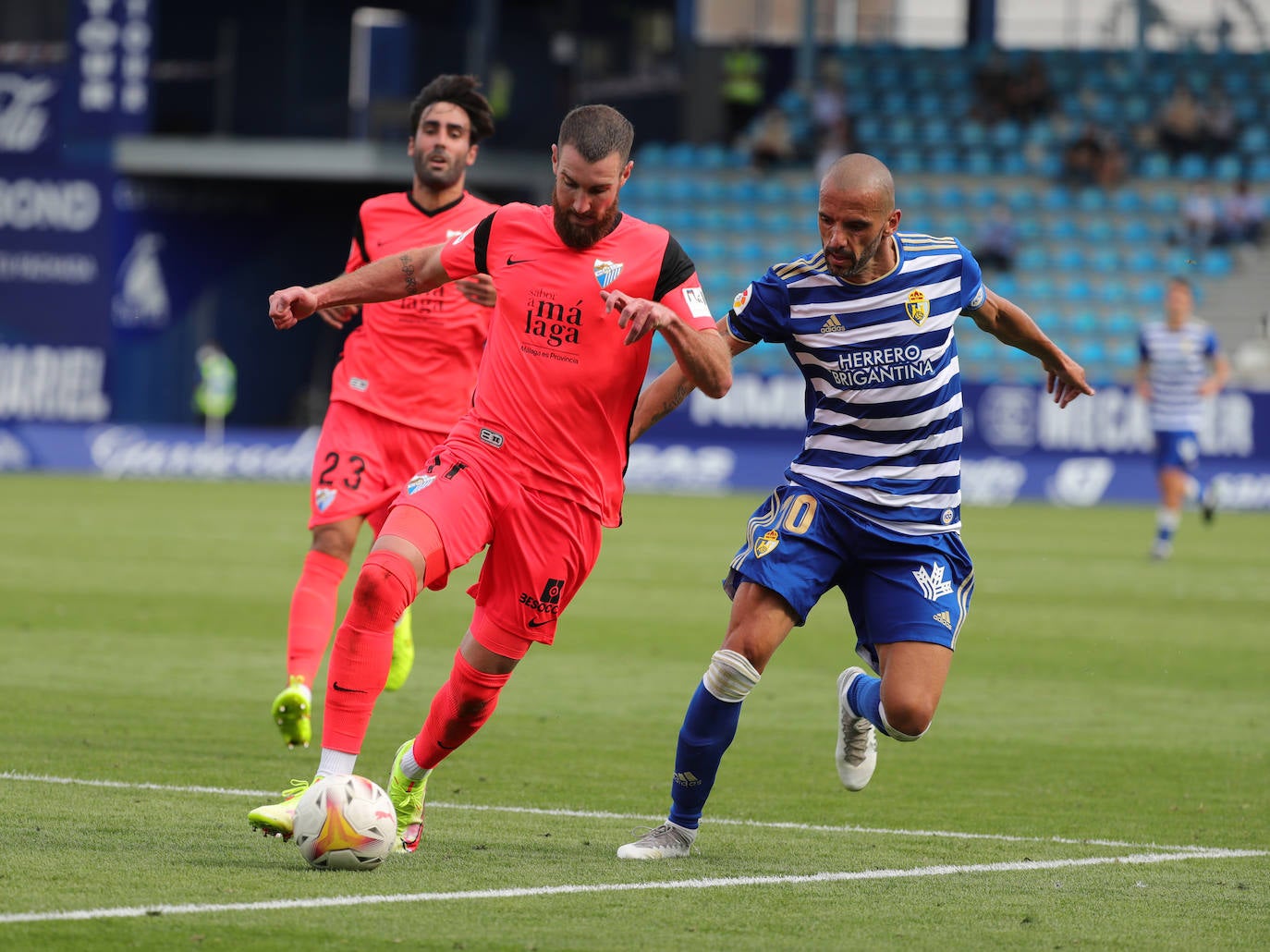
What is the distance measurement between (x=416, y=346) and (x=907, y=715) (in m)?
3.27

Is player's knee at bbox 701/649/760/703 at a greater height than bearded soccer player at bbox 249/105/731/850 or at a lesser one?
lesser

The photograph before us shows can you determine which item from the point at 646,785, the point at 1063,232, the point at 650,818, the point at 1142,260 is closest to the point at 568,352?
the point at 650,818

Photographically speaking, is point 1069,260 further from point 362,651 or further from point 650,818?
point 362,651

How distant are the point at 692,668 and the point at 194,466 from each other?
19.9 m

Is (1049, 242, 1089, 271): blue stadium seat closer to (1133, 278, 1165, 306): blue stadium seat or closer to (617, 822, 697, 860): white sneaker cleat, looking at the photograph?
(1133, 278, 1165, 306): blue stadium seat

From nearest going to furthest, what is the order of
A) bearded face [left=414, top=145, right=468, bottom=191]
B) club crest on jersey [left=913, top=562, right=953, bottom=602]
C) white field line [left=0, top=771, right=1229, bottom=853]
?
1. club crest on jersey [left=913, top=562, right=953, bottom=602]
2. white field line [left=0, top=771, right=1229, bottom=853]
3. bearded face [left=414, top=145, right=468, bottom=191]

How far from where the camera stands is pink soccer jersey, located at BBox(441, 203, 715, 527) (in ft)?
20.7

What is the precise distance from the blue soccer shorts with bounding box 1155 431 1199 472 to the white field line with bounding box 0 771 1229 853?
13.4 m

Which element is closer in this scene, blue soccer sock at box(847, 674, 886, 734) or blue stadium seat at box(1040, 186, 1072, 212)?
blue soccer sock at box(847, 674, 886, 734)

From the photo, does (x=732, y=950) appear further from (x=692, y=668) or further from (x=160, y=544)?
(x=160, y=544)

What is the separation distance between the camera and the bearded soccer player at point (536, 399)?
6.16 meters

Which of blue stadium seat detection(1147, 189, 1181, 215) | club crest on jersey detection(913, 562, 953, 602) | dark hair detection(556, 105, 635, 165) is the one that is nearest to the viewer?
dark hair detection(556, 105, 635, 165)

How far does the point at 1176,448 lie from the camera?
776 inches

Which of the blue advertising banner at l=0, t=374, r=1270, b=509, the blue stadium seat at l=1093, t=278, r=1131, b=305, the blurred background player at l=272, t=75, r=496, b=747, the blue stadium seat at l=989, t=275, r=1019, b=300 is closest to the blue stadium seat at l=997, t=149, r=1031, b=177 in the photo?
the blue stadium seat at l=989, t=275, r=1019, b=300
